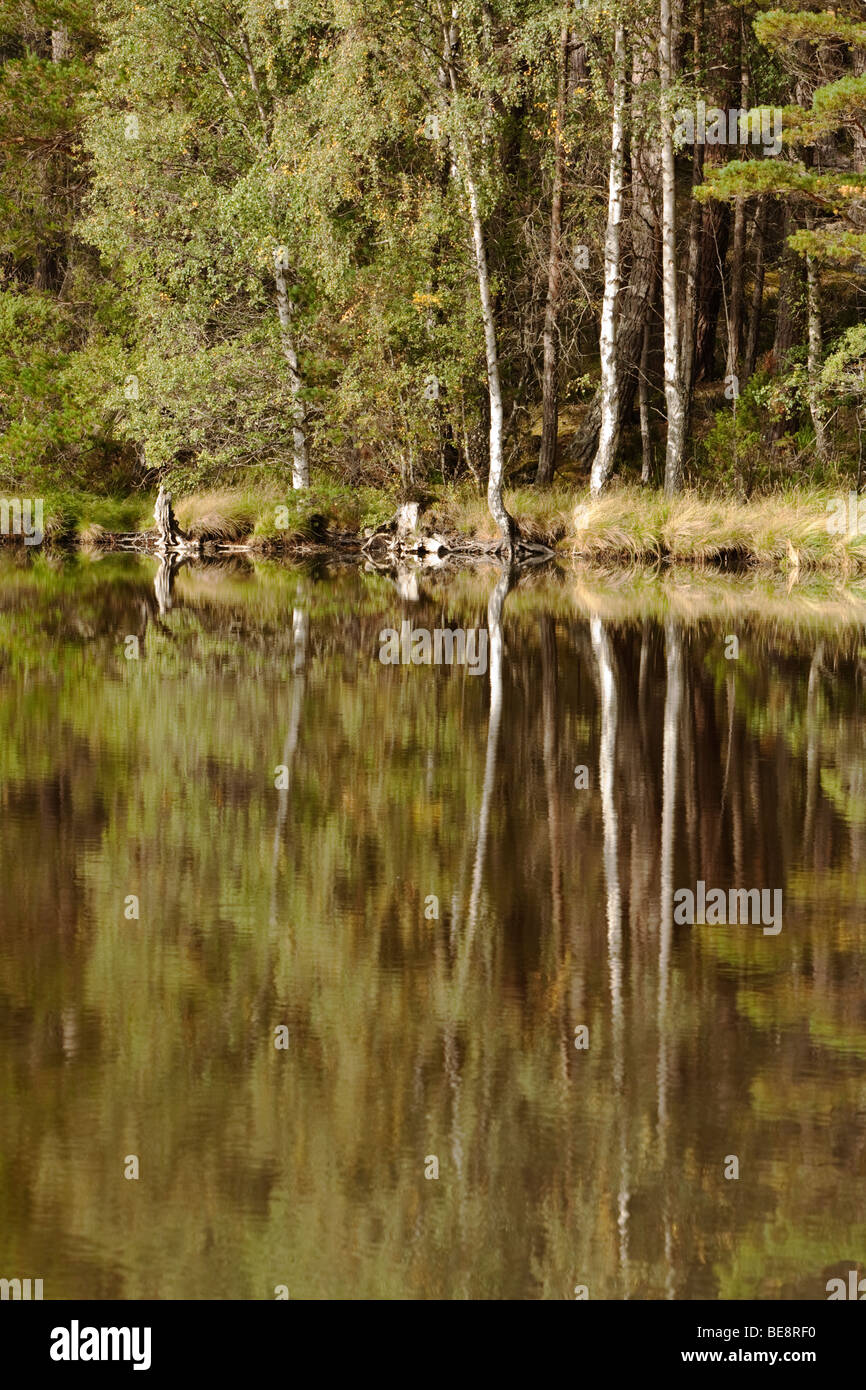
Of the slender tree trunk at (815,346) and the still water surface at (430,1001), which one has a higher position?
the slender tree trunk at (815,346)

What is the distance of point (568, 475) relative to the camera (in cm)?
3500

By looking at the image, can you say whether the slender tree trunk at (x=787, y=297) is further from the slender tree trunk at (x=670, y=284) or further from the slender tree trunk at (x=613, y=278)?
the slender tree trunk at (x=613, y=278)

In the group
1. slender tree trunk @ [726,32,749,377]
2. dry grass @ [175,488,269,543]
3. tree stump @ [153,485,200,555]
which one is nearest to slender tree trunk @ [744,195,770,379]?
slender tree trunk @ [726,32,749,377]

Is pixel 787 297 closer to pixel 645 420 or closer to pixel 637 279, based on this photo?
pixel 637 279

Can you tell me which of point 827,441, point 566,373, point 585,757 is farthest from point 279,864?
point 566,373

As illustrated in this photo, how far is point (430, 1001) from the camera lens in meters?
5.96

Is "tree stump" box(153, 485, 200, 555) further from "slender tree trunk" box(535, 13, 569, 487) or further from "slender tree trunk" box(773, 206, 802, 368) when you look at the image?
"slender tree trunk" box(773, 206, 802, 368)

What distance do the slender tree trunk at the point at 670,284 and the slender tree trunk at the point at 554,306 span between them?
202cm

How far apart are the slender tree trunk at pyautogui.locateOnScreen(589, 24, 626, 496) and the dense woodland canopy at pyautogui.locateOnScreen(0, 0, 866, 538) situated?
0.06 m

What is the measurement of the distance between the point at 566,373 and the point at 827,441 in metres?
6.11

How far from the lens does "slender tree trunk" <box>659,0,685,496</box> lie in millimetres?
27641

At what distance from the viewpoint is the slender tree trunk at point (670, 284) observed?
27.6 metres

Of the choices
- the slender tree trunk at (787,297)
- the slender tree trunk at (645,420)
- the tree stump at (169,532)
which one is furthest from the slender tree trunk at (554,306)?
the tree stump at (169,532)

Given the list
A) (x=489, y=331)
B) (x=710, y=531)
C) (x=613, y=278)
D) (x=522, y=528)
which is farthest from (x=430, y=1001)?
(x=522, y=528)
